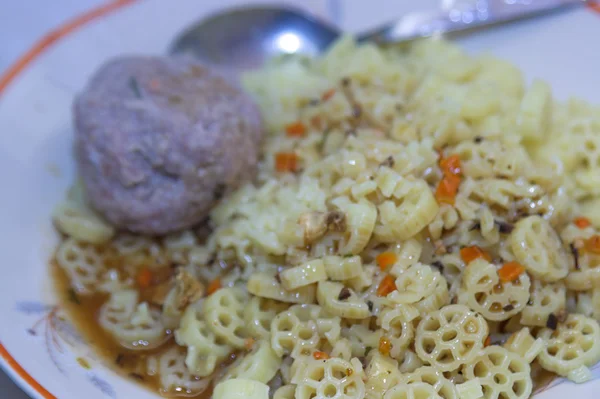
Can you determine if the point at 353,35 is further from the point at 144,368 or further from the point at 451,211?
the point at 144,368

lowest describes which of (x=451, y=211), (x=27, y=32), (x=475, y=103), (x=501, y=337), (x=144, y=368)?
(x=501, y=337)

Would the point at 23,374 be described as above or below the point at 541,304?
above

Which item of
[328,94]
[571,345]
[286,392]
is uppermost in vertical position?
[328,94]

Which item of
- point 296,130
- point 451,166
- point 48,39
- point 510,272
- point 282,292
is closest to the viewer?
point 510,272

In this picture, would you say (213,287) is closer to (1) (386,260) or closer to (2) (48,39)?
(1) (386,260)

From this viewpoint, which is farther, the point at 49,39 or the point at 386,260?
the point at 49,39

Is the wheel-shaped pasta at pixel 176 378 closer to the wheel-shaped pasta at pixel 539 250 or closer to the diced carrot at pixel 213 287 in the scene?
the diced carrot at pixel 213 287

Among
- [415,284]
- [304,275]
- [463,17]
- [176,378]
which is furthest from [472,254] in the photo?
[463,17]

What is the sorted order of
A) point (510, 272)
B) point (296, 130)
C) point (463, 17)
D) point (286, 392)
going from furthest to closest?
point (463, 17) < point (296, 130) < point (510, 272) < point (286, 392)

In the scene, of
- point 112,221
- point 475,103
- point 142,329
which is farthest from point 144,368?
point 475,103
